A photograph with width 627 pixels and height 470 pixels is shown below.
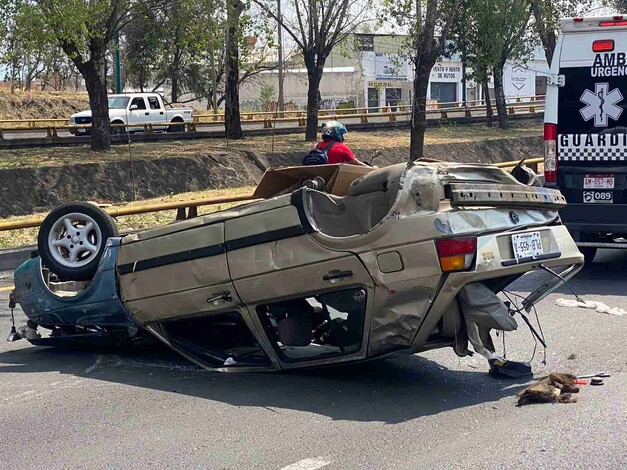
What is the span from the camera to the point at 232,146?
2697cm

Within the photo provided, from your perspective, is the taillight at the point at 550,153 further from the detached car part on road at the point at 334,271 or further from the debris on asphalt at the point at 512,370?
the debris on asphalt at the point at 512,370

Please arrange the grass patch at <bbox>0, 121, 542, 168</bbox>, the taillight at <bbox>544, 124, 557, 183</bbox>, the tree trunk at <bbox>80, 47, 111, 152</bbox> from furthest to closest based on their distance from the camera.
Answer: the tree trunk at <bbox>80, 47, 111, 152</bbox> < the grass patch at <bbox>0, 121, 542, 168</bbox> < the taillight at <bbox>544, 124, 557, 183</bbox>

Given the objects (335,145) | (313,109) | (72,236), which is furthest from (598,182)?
(313,109)

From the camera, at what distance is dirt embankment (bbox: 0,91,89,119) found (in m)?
45.8

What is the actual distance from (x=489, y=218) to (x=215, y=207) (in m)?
13.2

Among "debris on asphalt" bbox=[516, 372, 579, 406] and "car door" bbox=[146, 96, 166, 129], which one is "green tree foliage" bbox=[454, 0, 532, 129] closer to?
"car door" bbox=[146, 96, 166, 129]

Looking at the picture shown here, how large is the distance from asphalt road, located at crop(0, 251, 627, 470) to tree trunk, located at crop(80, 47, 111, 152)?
17.0 metres

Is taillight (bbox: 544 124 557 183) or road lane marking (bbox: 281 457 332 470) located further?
taillight (bbox: 544 124 557 183)

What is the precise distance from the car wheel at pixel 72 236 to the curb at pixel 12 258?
19.3ft

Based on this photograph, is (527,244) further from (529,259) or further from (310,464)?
(310,464)

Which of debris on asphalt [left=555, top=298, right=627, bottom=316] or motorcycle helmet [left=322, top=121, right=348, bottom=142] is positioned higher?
motorcycle helmet [left=322, top=121, right=348, bottom=142]

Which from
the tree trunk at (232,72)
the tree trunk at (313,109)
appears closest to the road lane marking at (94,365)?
the tree trunk at (232,72)

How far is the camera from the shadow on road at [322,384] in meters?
5.76

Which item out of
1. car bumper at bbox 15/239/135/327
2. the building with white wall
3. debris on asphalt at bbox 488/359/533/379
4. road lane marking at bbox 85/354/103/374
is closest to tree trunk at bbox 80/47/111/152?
car bumper at bbox 15/239/135/327
